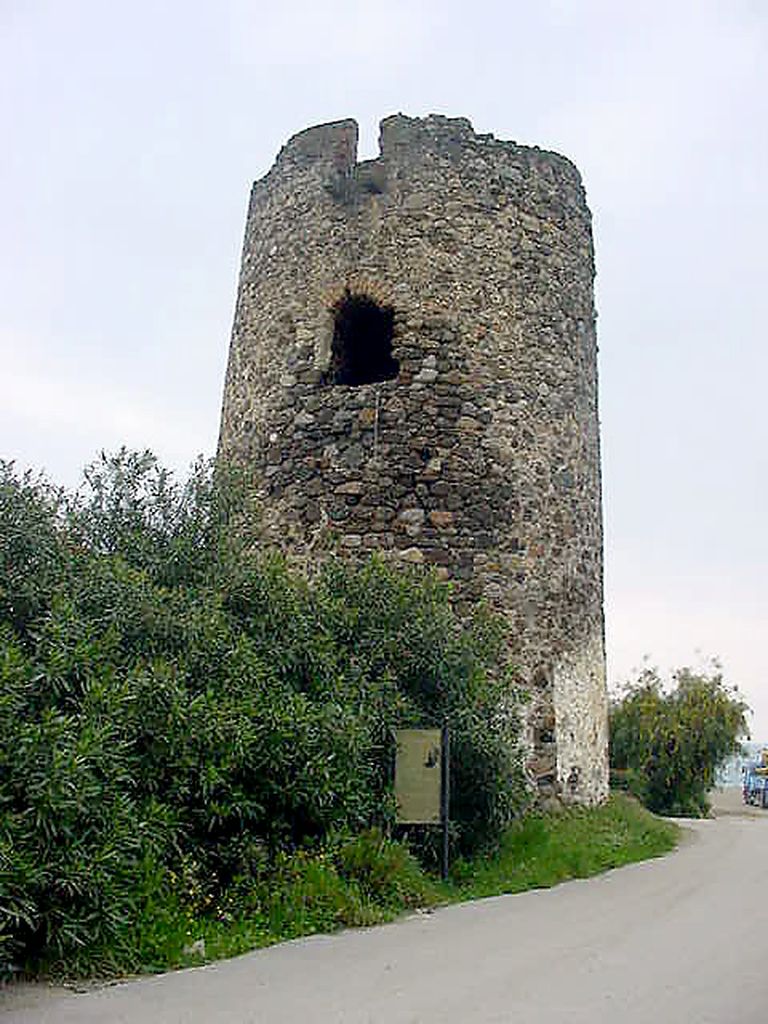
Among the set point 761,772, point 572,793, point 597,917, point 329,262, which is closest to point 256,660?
point 597,917

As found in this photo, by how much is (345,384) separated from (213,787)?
5870 millimetres

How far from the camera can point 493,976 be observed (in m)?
5.18

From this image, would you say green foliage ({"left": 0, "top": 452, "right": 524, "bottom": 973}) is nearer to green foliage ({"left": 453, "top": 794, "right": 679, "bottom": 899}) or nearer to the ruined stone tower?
green foliage ({"left": 453, "top": 794, "right": 679, "bottom": 899})

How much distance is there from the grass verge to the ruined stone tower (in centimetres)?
85

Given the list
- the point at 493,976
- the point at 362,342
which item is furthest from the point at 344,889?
the point at 362,342

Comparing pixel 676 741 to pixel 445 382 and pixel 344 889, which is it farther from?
pixel 344 889

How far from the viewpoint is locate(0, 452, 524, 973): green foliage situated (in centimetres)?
502

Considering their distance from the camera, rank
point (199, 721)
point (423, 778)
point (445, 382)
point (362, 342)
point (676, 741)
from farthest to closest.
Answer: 1. point (676, 741)
2. point (362, 342)
3. point (445, 382)
4. point (423, 778)
5. point (199, 721)

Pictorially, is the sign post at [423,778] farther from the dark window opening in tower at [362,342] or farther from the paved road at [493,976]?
the dark window opening in tower at [362,342]

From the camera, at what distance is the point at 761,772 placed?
28.8 metres

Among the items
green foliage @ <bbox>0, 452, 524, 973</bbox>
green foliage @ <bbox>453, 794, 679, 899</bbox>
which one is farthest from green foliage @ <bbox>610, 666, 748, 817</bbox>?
green foliage @ <bbox>0, 452, 524, 973</bbox>

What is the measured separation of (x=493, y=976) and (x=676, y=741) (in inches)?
722

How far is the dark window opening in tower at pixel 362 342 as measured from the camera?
11.2 meters

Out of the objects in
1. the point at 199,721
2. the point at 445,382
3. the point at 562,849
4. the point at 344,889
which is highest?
the point at 445,382
